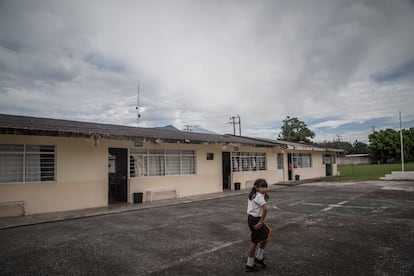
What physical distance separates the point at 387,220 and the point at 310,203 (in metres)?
3.35

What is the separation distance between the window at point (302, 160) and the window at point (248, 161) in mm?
4748

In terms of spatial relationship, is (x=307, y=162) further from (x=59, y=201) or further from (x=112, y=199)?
(x=59, y=201)

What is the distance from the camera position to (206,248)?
16.9 feet

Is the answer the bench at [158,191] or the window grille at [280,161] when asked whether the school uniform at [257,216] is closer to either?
the bench at [158,191]

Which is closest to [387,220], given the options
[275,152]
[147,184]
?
[147,184]

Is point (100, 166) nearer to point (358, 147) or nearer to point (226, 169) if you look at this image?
point (226, 169)

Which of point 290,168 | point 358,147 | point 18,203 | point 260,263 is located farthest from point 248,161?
point 358,147

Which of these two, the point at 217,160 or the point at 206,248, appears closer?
the point at 206,248

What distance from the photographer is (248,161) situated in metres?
17.2

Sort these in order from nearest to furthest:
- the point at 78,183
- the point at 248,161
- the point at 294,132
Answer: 1. the point at 78,183
2. the point at 248,161
3. the point at 294,132

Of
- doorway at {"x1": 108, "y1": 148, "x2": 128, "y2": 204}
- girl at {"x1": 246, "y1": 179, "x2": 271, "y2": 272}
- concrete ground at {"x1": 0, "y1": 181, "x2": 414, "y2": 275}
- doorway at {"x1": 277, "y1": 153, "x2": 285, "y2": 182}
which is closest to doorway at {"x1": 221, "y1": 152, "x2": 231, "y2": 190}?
doorway at {"x1": 277, "y1": 153, "x2": 285, "y2": 182}

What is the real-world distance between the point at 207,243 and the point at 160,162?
285 inches

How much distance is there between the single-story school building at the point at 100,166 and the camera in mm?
8570

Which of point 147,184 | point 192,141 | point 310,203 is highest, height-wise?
point 192,141
